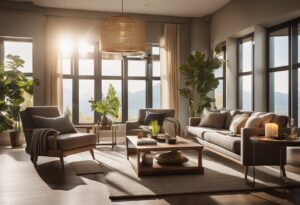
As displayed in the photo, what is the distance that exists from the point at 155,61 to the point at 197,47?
1.15 m

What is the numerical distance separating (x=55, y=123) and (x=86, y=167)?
103 centimetres

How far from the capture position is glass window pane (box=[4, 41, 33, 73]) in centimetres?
758

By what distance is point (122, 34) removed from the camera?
499cm

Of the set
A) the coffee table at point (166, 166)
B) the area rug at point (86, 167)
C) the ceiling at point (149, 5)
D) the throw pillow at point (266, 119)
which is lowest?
the area rug at point (86, 167)

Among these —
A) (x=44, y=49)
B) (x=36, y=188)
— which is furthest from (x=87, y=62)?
(x=36, y=188)

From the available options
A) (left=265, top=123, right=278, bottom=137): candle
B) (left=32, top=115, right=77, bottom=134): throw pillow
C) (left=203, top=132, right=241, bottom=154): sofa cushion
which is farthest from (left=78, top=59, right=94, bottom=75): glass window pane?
(left=265, top=123, right=278, bottom=137): candle

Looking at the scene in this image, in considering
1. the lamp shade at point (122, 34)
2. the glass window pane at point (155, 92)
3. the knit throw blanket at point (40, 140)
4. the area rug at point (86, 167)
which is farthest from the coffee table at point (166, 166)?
the glass window pane at point (155, 92)

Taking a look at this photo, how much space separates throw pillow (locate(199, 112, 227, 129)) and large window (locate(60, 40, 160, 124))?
211 cm

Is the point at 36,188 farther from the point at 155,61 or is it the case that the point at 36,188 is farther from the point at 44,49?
the point at 155,61

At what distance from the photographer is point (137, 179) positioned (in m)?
4.11

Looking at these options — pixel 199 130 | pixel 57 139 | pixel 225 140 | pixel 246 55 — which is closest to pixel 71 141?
pixel 57 139

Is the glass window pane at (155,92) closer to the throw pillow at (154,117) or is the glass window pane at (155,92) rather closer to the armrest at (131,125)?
the throw pillow at (154,117)

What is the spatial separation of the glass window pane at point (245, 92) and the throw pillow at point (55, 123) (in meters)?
3.86

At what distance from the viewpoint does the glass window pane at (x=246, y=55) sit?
701 cm
